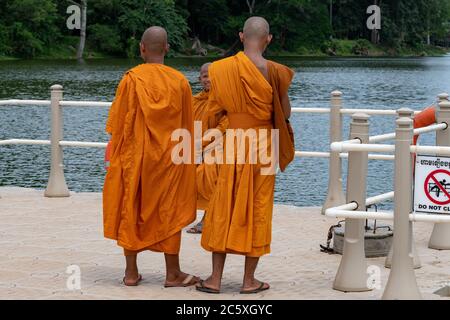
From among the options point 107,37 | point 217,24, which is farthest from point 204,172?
point 217,24

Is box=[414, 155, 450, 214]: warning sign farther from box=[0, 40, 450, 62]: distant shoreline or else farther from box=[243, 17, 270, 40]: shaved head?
box=[0, 40, 450, 62]: distant shoreline

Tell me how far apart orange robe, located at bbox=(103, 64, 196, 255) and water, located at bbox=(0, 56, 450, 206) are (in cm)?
1028

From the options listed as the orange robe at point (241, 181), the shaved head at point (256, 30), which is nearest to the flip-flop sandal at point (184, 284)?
the orange robe at point (241, 181)

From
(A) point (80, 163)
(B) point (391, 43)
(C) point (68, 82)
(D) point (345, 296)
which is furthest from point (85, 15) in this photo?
(D) point (345, 296)

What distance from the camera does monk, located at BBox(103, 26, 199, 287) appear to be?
25.1ft

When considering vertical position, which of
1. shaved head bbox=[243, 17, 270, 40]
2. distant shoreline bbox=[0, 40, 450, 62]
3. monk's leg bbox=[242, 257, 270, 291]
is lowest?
distant shoreline bbox=[0, 40, 450, 62]

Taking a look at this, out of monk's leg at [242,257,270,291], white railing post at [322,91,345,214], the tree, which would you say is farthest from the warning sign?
the tree

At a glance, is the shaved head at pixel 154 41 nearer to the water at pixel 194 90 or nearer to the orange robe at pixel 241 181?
the orange robe at pixel 241 181

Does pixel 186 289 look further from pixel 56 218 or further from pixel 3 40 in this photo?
pixel 3 40

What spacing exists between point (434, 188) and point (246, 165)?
3.99ft

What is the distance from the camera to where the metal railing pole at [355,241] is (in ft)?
25.4

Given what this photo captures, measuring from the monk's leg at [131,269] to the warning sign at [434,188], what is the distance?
1.94 m

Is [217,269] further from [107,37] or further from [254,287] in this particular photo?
[107,37]

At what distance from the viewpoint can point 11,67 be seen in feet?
211
